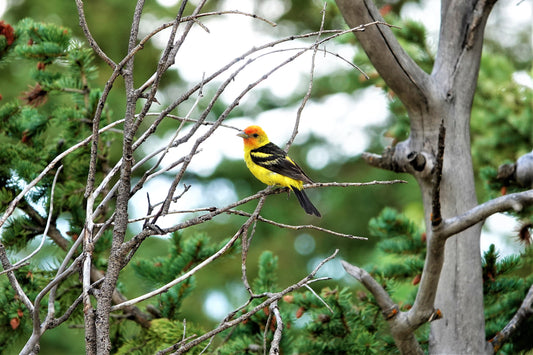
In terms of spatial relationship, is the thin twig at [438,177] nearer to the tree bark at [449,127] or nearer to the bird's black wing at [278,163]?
the tree bark at [449,127]

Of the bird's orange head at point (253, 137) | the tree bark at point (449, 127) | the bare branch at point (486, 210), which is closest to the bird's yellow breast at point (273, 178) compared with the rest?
the bird's orange head at point (253, 137)

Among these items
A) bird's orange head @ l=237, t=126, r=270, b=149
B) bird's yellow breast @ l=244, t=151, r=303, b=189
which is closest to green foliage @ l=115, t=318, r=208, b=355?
bird's yellow breast @ l=244, t=151, r=303, b=189

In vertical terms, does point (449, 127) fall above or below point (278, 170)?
below

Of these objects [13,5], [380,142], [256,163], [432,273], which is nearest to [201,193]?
[380,142]

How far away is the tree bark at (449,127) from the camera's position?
2775 millimetres

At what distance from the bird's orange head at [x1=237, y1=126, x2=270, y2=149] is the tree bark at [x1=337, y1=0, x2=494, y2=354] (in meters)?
1.79

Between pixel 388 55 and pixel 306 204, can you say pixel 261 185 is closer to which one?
pixel 306 204

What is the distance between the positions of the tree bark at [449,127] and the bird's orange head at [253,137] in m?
1.79

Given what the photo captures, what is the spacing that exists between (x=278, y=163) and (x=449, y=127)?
148cm

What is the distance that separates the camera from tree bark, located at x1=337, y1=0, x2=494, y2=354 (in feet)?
9.11

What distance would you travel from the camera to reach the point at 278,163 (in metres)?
4.19

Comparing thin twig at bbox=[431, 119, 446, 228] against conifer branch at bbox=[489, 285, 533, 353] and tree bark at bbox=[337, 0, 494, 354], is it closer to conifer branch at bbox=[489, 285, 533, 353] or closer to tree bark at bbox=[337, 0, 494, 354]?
tree bark at bbox=[337, 0, 494, 354]

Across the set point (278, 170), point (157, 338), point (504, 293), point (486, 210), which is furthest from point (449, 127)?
point (157, 338)

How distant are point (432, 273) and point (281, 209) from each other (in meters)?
4.69
